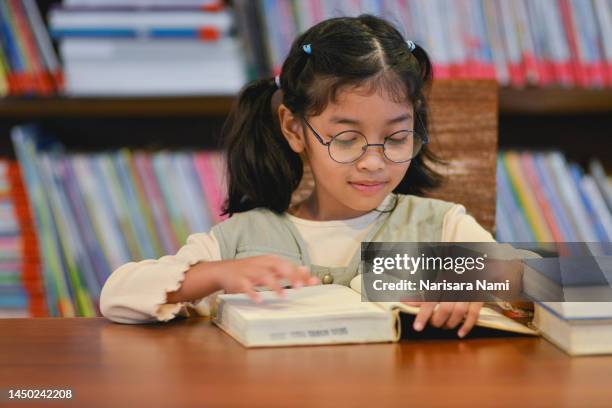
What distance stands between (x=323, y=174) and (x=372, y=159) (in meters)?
0.12

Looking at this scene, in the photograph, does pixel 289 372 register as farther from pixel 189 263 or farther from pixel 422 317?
pixel 189 263

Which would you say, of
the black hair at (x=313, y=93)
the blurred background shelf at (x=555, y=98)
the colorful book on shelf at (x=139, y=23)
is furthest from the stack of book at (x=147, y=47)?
the blurred background shelf at (x=555, y=98)

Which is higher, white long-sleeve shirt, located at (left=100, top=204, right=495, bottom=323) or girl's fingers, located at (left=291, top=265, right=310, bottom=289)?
girl's fingers, located at (left=291, top=265, right=310, bottom=289)

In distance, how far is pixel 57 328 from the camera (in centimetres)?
100

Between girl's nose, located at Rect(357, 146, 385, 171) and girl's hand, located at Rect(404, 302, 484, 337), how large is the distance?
319 millimetres

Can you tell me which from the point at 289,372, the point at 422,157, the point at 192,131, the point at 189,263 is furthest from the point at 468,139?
the point at 192,131

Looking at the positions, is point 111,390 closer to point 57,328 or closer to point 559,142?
point 57,328

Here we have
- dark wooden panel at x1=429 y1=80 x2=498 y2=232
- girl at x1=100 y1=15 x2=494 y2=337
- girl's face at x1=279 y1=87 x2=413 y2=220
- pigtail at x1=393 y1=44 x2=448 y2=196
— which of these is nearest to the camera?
girl at x1=100 y1=15 x2=494 y2=337

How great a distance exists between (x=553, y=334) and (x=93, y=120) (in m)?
1.64

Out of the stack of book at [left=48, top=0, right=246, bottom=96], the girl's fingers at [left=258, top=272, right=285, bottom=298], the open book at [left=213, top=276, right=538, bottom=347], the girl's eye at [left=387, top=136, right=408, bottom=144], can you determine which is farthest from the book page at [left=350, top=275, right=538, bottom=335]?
the stack of book at [left=48, top=0, right=246, bottom=96]

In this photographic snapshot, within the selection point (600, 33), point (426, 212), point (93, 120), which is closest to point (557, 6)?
point (600, 33)

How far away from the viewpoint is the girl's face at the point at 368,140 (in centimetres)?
124

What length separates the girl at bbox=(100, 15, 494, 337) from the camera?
1127 mm

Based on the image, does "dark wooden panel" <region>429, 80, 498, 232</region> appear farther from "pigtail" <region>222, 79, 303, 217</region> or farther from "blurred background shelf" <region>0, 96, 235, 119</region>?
"blurred background shelf" <region>0, 96, 235, 119</region>
